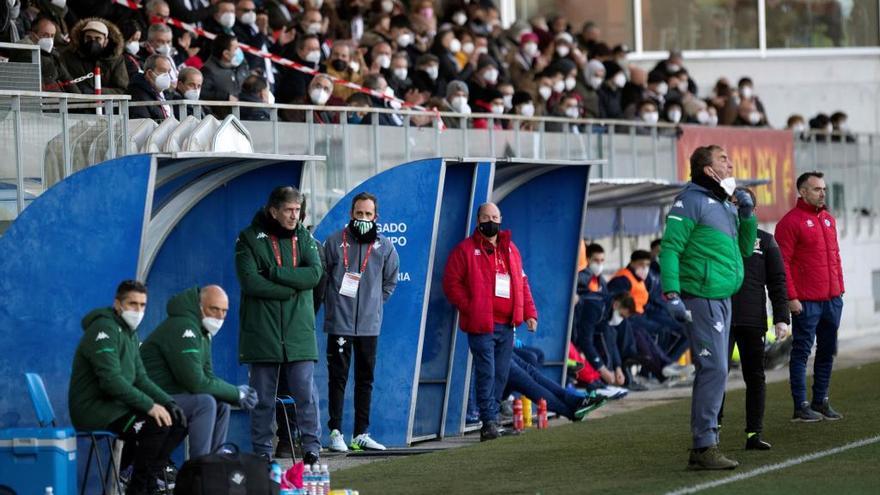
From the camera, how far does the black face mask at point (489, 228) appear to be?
14641mm

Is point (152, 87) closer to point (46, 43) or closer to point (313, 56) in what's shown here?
point (46, 43)

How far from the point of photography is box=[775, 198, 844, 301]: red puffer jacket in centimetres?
1472

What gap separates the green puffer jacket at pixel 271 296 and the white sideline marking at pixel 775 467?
3.08m

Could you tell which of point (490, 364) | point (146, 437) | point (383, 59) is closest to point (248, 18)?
point (383, 59)

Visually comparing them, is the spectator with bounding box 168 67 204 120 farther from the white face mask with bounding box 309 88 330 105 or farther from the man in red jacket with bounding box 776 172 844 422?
the man in red jacket with bounding box 776 172 844 422

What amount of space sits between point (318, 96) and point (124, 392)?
698 centimetres

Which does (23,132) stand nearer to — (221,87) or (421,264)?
(421,264)

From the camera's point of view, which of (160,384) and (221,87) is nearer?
(160,384)

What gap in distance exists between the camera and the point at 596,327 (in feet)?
64.6

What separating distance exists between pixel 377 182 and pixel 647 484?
421cm

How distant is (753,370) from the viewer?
1267 centimetres

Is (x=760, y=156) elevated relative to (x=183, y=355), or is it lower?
elevated

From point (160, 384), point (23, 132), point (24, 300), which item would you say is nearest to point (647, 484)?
point (160, 384)

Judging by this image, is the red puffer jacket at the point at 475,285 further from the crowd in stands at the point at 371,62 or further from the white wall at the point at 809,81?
the white wall at the point at 809,81
